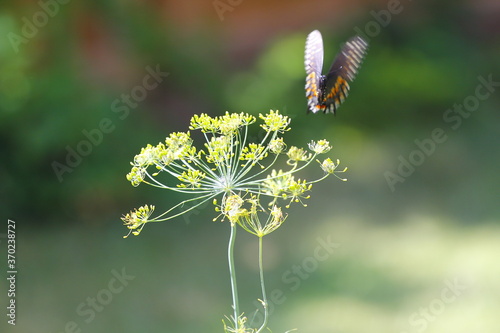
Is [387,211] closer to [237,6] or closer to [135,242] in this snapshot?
[135,242]

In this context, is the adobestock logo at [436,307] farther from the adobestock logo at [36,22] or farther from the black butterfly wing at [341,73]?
the adobestock logo at [36,22]

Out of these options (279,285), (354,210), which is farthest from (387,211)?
(279,285)

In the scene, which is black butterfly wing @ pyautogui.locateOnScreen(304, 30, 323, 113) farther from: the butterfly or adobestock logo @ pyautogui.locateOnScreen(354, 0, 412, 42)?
adobestock logo @ pyautogui.locateOnScreen(354, 0, 412, 42)

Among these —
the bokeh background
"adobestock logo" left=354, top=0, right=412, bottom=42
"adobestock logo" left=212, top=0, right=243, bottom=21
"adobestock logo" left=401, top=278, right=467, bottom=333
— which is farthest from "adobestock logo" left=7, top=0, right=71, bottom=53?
"adobestock logo" left=401, top=278, right=467, bottom=333

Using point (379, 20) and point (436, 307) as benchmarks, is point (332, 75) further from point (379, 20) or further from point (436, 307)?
point (379, 20)

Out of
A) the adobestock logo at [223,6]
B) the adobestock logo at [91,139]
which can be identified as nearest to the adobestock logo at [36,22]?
the adobestock logo at [91,139]

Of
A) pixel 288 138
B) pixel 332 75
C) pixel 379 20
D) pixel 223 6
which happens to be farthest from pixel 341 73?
pixel 379 20
